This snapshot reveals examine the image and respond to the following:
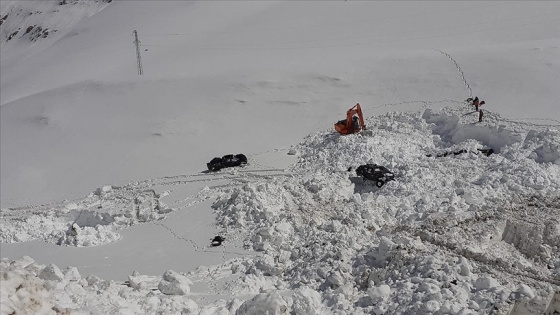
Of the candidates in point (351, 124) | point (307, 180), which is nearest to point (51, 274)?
point (307, 180)

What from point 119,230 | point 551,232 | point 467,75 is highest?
point 467,75

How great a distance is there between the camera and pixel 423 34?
34844mm

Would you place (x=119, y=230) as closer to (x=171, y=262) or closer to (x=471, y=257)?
(x=171, y=262)

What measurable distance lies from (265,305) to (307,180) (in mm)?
7178

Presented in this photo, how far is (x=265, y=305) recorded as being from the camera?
38.4 feet

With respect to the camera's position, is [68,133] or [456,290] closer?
[456,290]

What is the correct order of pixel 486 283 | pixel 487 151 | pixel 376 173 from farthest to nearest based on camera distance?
pixel 487 151
pixel 376 173
pixel 486 283

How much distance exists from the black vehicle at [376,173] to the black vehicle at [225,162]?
539 cm

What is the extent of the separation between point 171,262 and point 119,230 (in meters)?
3.30

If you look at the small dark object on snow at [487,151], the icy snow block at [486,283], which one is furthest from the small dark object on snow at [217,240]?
the small dark object on snow at [487,151]

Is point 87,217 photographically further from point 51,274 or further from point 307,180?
point 307,180

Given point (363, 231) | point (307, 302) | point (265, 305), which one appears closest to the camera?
point (265, 305)

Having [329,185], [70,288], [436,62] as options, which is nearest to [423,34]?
[436,62]

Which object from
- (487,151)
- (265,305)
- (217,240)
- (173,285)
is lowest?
(217,240)
